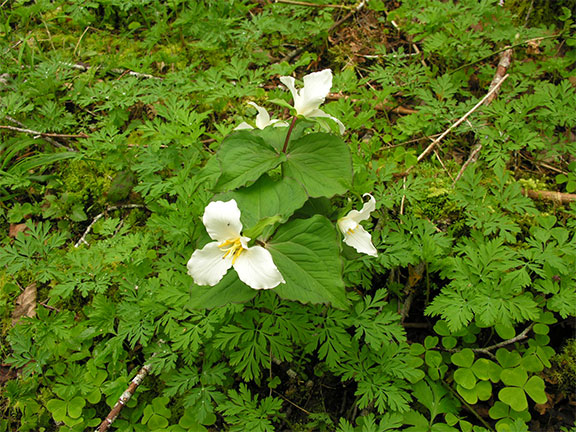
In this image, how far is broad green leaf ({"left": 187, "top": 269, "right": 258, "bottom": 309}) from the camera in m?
1.67

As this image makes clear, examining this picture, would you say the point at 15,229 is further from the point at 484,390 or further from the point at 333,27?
the point at 484,390

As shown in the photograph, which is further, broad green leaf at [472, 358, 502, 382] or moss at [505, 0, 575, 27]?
moss at [505, 0, 575, 27]

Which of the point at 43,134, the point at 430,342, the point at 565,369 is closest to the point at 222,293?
the point at 430,342

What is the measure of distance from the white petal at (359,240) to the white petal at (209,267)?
0.56 metres

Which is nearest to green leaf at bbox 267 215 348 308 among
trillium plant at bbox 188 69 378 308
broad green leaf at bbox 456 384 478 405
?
trillium plant at bbox 188 69 378 308

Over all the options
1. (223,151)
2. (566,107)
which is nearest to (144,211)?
(223,151)

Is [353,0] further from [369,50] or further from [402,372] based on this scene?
Answer: [402,372]

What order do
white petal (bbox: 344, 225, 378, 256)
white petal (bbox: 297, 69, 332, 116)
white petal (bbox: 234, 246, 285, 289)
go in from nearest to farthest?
white petal (bbox: 234, 246, 285, 289), white petal (bbox: 297, 69, 332, 116), white petal (bbox: 344, 225, 378, 256)

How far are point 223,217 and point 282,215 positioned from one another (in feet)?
0.96

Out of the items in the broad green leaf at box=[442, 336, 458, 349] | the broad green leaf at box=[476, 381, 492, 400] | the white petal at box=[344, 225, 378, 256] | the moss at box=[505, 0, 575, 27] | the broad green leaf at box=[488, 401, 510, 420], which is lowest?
the broad green leaf at box=[488, 401, 510, 420]

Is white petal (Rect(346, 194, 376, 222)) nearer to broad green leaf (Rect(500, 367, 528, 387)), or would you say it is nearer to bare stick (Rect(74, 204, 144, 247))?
broad green leaf (Rect(500, 367, 528, 387))

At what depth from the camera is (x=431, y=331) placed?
7.98 ft

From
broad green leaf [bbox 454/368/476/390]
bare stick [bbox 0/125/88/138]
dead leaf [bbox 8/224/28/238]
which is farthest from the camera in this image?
bare stick [bbox 0/125/88/138]

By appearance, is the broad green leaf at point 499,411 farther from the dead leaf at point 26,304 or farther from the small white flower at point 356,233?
the dead leaf at point 26,304
